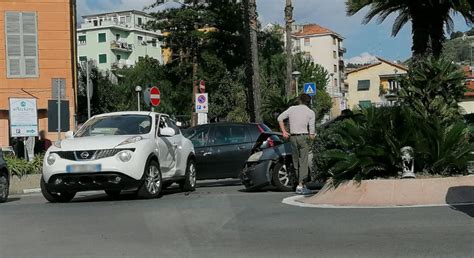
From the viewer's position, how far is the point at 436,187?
31.5 feet

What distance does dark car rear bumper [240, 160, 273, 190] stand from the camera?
12500 millimetres

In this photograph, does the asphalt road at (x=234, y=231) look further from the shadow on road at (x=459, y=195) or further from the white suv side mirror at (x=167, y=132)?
the white suv side mirror at (x=167, y=132)

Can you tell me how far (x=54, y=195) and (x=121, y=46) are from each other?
9446 cm

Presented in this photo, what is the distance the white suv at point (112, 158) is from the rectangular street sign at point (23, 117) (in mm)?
6866

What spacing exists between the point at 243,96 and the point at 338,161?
31.5m

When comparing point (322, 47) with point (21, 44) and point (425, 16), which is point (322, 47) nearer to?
point (21, 44)

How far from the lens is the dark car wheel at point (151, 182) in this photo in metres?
11.5

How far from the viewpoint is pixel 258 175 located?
41.1 ft

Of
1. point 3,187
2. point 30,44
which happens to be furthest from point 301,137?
point 30,44

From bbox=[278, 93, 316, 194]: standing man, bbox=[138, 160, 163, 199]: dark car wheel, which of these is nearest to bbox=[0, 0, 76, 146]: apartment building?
bbox=[138, 160, 163, 199]: dark car wheel

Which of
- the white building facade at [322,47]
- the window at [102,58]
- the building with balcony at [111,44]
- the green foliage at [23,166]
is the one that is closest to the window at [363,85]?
the white building facade at [322,47]

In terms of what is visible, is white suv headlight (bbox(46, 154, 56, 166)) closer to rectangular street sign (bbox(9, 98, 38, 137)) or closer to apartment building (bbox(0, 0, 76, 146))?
rectangular street sign (bbox(9, 98, 38, 137))

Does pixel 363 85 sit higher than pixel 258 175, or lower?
higher

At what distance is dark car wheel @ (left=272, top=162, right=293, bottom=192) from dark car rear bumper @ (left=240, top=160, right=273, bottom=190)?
0.12 meters
